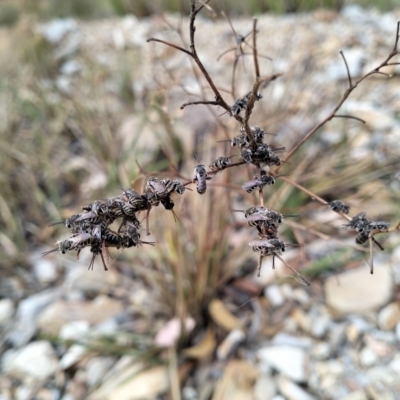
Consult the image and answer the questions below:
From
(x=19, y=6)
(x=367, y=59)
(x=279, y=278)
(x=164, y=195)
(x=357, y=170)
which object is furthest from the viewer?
(x=19, y=6)

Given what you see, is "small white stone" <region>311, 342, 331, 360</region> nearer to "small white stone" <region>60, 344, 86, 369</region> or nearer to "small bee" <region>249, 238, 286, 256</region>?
"small white stone" <region>60, 344, 86, 369</region>

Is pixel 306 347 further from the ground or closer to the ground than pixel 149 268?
closer to the ground

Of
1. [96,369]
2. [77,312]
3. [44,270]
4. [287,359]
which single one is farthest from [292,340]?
[44,270]

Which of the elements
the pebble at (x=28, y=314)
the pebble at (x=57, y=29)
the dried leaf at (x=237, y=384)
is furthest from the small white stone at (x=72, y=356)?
the pebble at (x=57, y=29)

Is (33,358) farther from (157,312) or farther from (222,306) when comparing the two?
(222,306)

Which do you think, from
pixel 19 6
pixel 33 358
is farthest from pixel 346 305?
pixel 19 6
